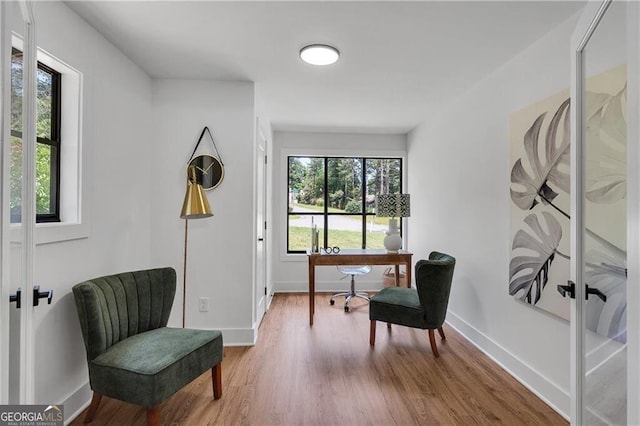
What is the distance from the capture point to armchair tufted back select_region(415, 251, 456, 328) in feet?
8.35

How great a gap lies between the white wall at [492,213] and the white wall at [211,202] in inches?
80.8

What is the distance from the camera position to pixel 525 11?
6.00 ft

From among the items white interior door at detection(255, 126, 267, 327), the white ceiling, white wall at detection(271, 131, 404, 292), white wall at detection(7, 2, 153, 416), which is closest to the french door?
white wall at detection(7, 2, 153, 416)

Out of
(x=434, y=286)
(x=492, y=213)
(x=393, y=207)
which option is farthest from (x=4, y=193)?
(x=393, y=207)

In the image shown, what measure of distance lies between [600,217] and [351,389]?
1738 mm

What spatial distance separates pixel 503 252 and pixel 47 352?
3052 millimetres

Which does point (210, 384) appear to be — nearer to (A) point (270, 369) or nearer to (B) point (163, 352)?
(A) point (270, 369)

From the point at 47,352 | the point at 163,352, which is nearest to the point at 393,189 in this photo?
the point at 163,352

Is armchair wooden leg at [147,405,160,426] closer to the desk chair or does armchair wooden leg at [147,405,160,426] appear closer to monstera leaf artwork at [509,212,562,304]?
monstera leaf artwork at [509,212,562,304]

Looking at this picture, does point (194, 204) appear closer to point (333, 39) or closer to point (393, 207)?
point (333, 39)

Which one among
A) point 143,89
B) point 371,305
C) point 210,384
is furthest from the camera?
point 371,305

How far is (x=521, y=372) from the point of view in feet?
7.38

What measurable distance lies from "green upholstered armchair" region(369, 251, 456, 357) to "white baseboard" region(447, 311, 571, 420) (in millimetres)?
439

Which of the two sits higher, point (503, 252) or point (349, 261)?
point (503, 252)
